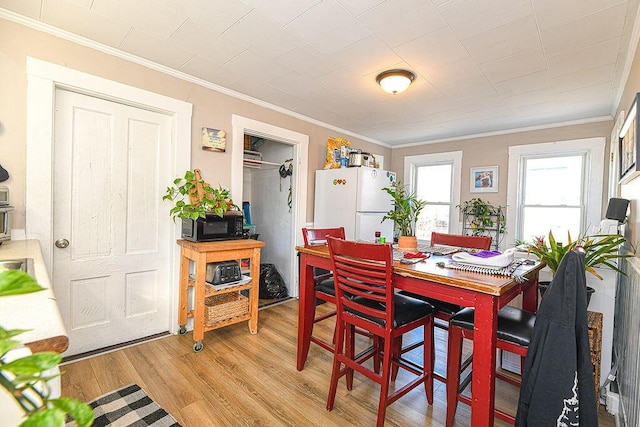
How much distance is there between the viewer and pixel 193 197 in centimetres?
271

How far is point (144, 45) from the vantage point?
222 cm

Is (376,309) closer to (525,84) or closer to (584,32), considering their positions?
(584,32)

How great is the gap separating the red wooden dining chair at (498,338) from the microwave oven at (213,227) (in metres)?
1.96

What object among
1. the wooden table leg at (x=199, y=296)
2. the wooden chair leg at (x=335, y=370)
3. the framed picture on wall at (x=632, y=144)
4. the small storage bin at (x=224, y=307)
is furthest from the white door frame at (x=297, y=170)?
the framed picture on wall at (x=632, y=144)

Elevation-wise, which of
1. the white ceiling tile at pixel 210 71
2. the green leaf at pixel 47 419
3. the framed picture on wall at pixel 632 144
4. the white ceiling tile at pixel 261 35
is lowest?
the green leaf at pixel 47 419

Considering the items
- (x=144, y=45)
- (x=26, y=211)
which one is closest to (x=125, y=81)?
(x=144, y=45)

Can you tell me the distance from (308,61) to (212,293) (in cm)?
205

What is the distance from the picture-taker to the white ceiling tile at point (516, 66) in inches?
86.9

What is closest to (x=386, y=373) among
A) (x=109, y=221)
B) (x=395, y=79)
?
(x=395, y=79)

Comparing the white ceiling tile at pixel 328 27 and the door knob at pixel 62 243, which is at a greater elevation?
the white ceiling tile at pixel 328 27

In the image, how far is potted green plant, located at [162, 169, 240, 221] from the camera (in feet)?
8.27

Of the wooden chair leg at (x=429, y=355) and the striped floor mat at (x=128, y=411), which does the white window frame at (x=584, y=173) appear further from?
the striped floor mat at (x=128, y=411)

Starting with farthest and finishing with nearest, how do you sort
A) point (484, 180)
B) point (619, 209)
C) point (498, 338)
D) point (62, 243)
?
point (484, 180) → point (62, 243) → point (619, 209) → point (498, 338)

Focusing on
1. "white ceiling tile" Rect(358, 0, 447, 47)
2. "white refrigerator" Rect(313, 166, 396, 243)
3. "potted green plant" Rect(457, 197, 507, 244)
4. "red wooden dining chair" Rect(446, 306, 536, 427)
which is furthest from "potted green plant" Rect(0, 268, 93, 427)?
"potted green plant" Rect(457, 197, 507, 244)
